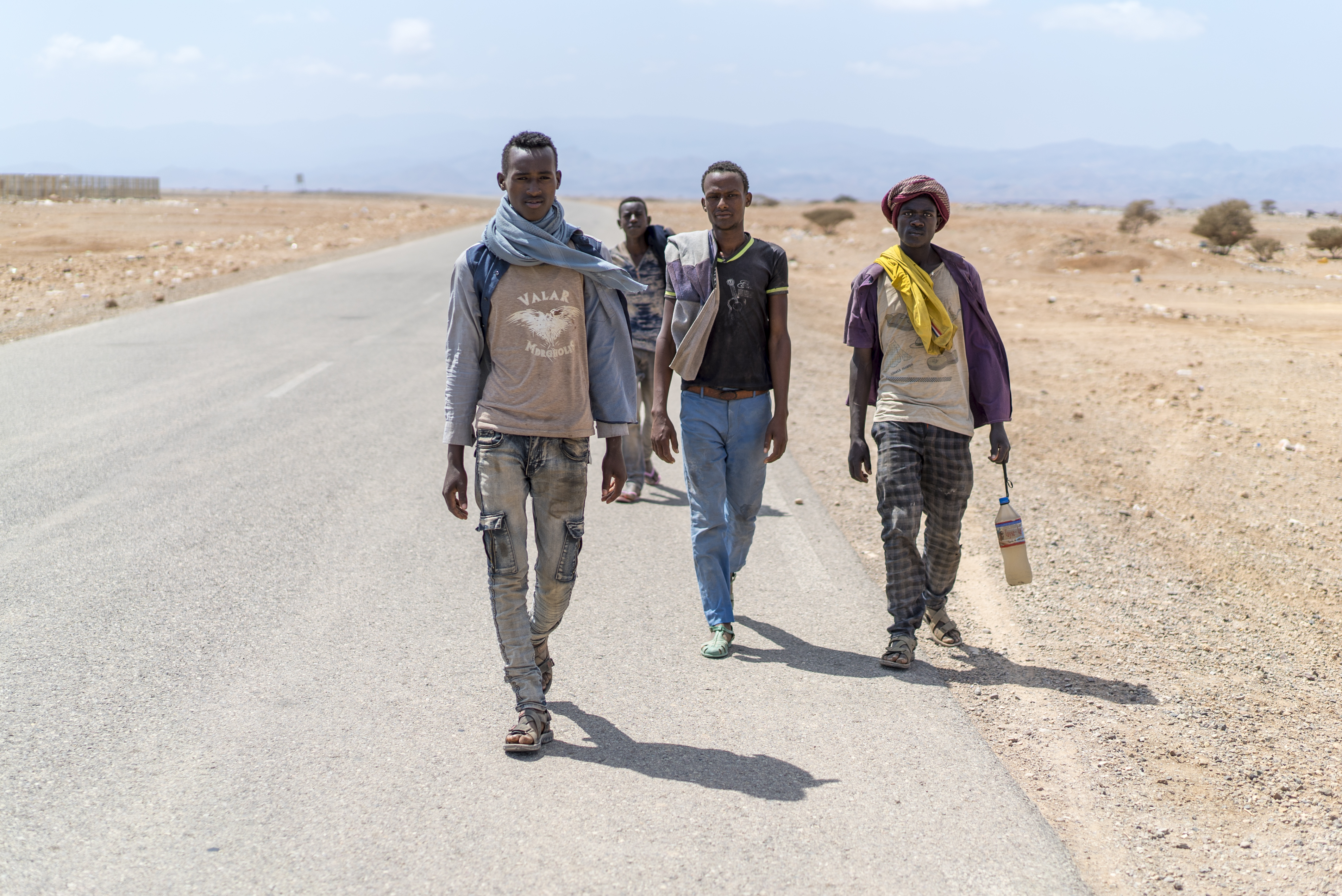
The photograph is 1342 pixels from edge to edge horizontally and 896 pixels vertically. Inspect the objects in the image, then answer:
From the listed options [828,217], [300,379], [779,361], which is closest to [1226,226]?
[828,217]

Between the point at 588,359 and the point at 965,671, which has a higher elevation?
the point at 588,359

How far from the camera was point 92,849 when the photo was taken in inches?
123

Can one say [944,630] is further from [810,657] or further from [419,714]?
[419,714]

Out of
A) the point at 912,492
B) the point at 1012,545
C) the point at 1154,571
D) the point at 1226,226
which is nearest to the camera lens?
the point at 912,492

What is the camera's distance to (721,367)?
4.68 metres

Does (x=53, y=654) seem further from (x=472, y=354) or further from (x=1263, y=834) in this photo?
(x=1263, y=834)

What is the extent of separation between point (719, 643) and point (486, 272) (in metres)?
1.87

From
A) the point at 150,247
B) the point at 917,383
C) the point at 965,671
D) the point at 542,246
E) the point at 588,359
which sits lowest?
the point at 965,671

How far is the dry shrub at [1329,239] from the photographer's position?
30.0 metres

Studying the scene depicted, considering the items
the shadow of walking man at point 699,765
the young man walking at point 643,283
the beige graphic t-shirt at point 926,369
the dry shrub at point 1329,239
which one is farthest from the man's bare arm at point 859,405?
the dry shrub at point 1329,239

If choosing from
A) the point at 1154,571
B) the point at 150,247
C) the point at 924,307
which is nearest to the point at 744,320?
the point at 924,307

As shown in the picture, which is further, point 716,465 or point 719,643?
point 716,465

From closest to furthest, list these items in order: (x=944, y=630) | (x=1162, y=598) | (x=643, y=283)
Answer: (x=944, y=630), (x=1162, y=598), (x=643, y=283)

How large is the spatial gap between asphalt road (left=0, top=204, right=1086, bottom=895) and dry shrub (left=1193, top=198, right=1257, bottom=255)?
3107cm
